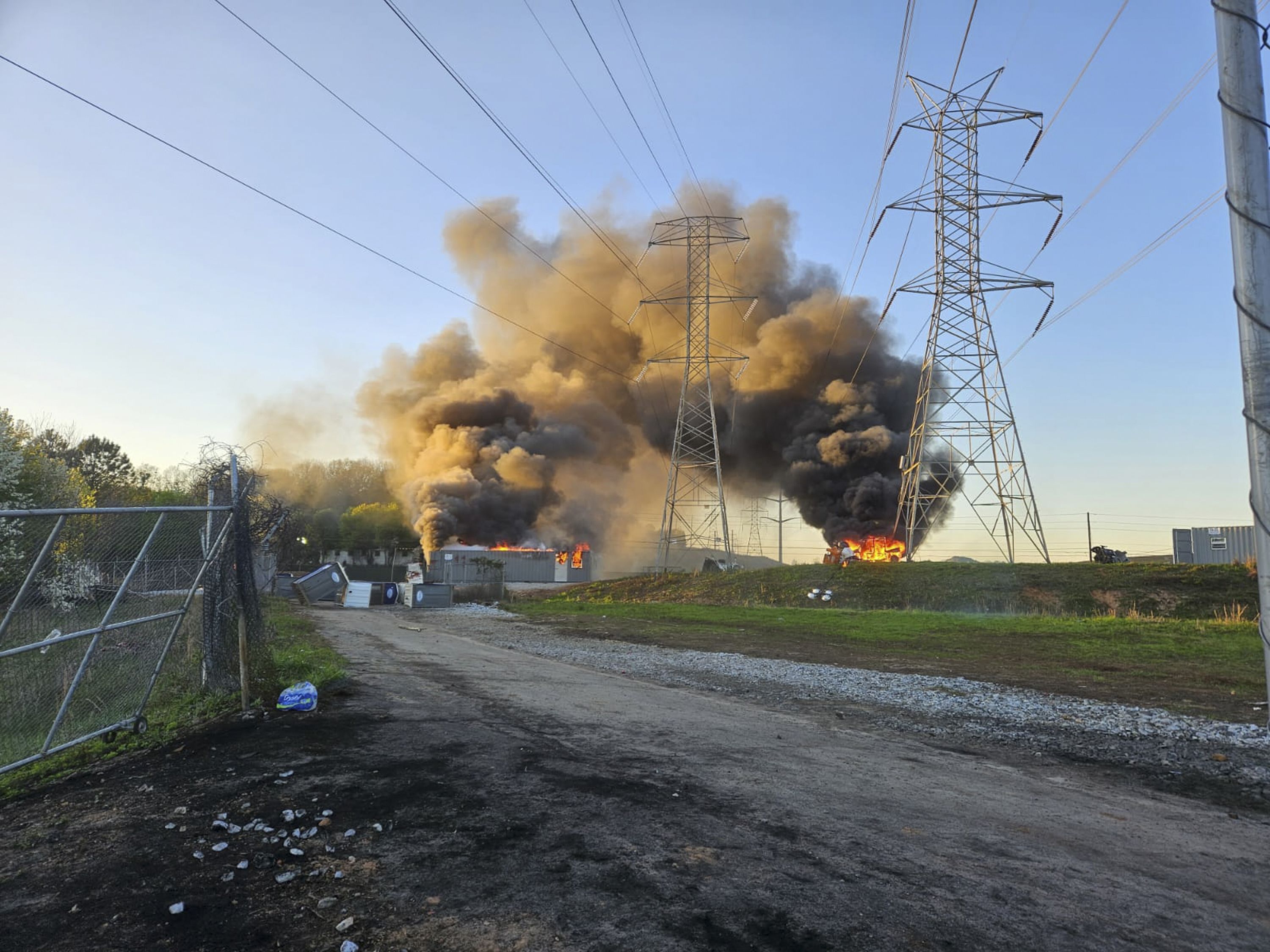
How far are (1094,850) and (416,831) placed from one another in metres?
4.19

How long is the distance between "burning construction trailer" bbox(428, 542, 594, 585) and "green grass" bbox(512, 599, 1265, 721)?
1638 centimetres

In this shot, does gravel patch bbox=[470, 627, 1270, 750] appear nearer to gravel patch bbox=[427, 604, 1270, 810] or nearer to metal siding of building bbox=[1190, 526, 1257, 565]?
gravel patch bbox=[427, 604, 1270, 810]

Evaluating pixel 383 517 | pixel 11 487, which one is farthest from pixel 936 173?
pixel 383 517

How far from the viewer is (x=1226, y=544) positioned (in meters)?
33.7

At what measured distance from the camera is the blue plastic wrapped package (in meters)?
7.95

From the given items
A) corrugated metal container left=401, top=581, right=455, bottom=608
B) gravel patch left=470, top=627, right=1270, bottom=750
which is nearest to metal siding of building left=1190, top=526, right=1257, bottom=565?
gravel patch left=470, top=627, right=1270, bottom=750

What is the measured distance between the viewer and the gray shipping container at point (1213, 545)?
32688 millimetres

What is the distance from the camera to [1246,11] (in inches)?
276

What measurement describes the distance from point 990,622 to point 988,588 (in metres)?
5.95

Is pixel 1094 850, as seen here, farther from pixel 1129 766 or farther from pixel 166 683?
pixel 166 683

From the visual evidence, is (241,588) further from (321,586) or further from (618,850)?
(321,586)

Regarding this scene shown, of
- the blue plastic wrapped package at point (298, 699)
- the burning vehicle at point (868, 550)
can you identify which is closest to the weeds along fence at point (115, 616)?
the blue plastic wrapped package at point (298, 699)

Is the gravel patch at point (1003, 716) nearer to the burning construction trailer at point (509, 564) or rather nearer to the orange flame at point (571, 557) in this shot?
the burning construction trailer at point (509, 564)

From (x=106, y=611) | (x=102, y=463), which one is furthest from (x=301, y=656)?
(x=102, y=463)
